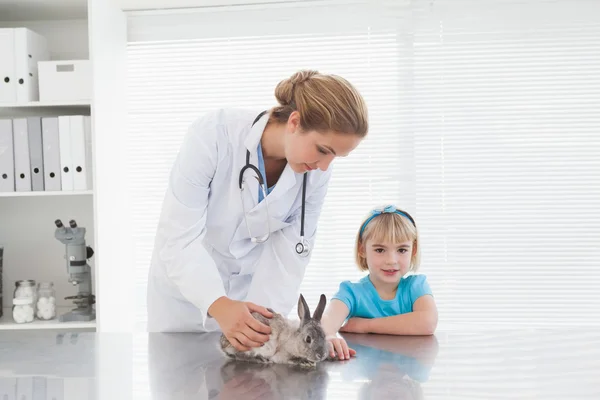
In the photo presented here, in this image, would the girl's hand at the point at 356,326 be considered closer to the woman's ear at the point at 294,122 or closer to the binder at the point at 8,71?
the woman's ear at the point at 294,122

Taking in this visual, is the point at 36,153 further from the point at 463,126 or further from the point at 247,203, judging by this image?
the point at 463,126

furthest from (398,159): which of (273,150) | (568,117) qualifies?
(273,150)

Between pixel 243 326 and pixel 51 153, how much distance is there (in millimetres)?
1882

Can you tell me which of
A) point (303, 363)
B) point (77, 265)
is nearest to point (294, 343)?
point (303, 363)

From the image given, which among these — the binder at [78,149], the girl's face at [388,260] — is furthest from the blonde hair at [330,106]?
the binder at [78,149]

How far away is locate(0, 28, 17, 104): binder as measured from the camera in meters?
2.79

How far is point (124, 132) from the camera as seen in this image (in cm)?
312

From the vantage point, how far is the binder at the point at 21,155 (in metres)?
2.79

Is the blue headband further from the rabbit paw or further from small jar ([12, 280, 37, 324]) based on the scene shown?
small jar ([12, 280, 37, 324])

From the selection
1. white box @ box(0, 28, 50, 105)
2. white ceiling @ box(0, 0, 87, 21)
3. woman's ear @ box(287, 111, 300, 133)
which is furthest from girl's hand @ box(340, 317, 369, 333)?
white ceiling @ box(0, 0, 87, 21)

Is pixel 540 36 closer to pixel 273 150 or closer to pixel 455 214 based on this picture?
pixel 455 214

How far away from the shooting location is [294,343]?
3.92ft

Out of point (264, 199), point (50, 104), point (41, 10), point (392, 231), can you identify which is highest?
point (41, 10)

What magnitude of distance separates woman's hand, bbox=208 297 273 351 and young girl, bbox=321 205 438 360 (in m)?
0.35
